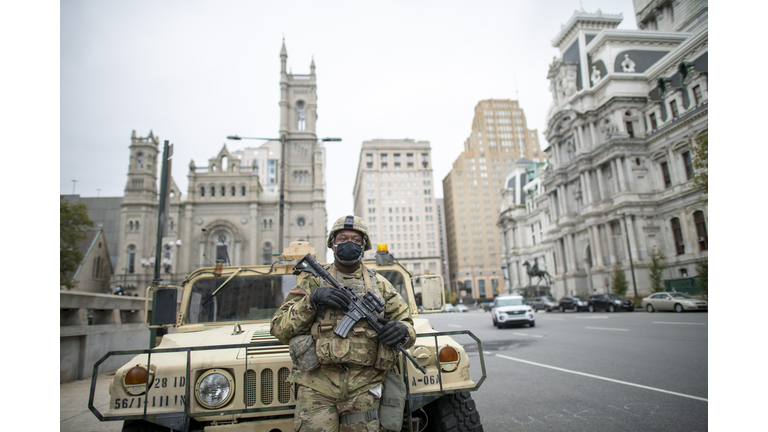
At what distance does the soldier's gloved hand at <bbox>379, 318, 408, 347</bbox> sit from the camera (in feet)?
8.57

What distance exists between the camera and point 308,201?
64500 mm

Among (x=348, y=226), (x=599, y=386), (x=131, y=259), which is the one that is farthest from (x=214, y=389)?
(x=131, y=259)

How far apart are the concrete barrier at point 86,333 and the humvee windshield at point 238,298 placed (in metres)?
5.26

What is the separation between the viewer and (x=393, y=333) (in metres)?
2.62

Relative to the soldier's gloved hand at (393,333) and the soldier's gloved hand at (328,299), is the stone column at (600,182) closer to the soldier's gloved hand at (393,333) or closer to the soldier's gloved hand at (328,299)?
the soldier's gloved hand at (393,333)

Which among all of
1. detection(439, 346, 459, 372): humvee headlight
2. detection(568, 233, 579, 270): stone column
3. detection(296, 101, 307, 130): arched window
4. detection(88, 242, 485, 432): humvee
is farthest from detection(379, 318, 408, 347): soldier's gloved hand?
detection(296, 101, 307, 130): arched window

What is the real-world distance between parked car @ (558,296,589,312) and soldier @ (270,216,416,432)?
32927 millimetres

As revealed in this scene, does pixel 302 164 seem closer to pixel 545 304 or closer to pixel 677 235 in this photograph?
pixel 545 304

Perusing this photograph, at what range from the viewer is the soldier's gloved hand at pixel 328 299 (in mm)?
2594

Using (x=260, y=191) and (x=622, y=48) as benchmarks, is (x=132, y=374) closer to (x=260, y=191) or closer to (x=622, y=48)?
(x=622, y=48)

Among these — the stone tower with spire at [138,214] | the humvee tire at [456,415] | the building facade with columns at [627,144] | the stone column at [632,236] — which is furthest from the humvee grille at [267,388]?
the stone tower with spire at [138,214]

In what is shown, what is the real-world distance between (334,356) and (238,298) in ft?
8.12

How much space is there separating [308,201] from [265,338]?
62.0 meters

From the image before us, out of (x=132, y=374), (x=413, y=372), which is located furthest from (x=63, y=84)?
(x=413, y=372)
